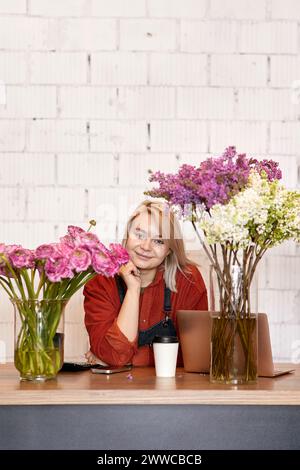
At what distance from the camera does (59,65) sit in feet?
12.0

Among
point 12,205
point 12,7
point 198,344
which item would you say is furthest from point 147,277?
point 12,7

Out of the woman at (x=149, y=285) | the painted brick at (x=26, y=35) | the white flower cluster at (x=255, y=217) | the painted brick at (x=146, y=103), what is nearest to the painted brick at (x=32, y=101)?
the painted brick at (x=26, y=35)

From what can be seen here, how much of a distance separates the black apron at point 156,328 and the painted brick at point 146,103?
3.45ft

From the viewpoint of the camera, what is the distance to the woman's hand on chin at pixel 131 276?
2717mm

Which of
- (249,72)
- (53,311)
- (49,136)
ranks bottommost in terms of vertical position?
(53,311)

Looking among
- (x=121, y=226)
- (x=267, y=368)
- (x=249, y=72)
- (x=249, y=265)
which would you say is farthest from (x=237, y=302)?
(x=249, y=72)

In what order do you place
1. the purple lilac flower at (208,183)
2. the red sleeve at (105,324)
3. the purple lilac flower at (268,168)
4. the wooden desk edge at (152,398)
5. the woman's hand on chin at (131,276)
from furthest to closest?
1. the woman's hand on chin at (131,276)
2. the red sleeve at (105,324)
3. the purple lilac flower at (268,168)
4. the purple lilac flower at (208,183)
5. the wooden desk edge at (152,398)

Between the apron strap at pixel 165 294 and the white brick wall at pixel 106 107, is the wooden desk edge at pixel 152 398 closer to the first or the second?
the apron strap at pixel 165 294

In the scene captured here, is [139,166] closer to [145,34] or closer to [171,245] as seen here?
[145,34]

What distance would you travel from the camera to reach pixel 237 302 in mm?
2086

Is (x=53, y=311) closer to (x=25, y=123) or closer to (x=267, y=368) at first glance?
(x=267, y=368)

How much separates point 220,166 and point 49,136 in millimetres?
1745

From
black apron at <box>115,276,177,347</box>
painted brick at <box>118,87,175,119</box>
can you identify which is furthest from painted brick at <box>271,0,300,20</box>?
black apron at <box>115,276,177,347</box>
